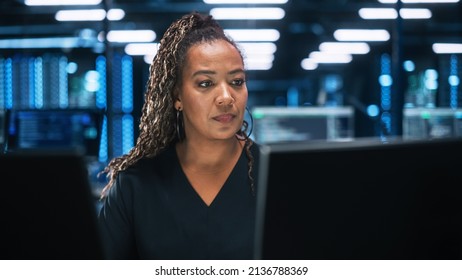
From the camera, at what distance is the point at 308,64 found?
13.2 meters

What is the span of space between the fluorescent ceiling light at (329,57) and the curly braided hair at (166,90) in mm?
10112

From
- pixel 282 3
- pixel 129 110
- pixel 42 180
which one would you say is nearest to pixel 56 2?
pixel 129 110

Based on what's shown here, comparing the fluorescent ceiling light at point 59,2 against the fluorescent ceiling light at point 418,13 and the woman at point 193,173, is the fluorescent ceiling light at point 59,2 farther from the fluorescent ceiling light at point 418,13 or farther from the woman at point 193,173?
the woman at point 193,173

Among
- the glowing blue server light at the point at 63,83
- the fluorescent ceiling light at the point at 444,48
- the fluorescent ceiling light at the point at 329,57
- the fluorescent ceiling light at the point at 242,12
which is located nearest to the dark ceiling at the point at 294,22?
the fluorescent ceiling light at the point at 444,48

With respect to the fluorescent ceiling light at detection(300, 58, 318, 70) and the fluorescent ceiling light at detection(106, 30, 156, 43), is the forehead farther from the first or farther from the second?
the fluorescent ceiling light at detection(300, 58, 318, 70)

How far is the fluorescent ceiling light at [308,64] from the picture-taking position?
41.3 feet

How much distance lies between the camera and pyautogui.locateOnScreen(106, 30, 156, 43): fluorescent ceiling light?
7.76 metres

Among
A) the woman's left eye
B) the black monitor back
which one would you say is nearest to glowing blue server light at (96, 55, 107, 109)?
the woman's left eye

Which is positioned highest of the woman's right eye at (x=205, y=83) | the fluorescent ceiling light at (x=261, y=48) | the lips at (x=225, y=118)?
the fluorescent ceiling light at (x=261, y=48)

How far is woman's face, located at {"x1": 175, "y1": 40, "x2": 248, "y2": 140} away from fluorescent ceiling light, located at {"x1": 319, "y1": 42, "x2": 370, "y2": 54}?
8.49m

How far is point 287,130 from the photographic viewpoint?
3.42m

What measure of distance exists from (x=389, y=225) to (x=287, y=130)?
9.14ft

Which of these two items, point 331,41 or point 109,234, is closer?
point 109,234

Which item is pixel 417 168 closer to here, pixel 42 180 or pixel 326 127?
pixel 42 180
